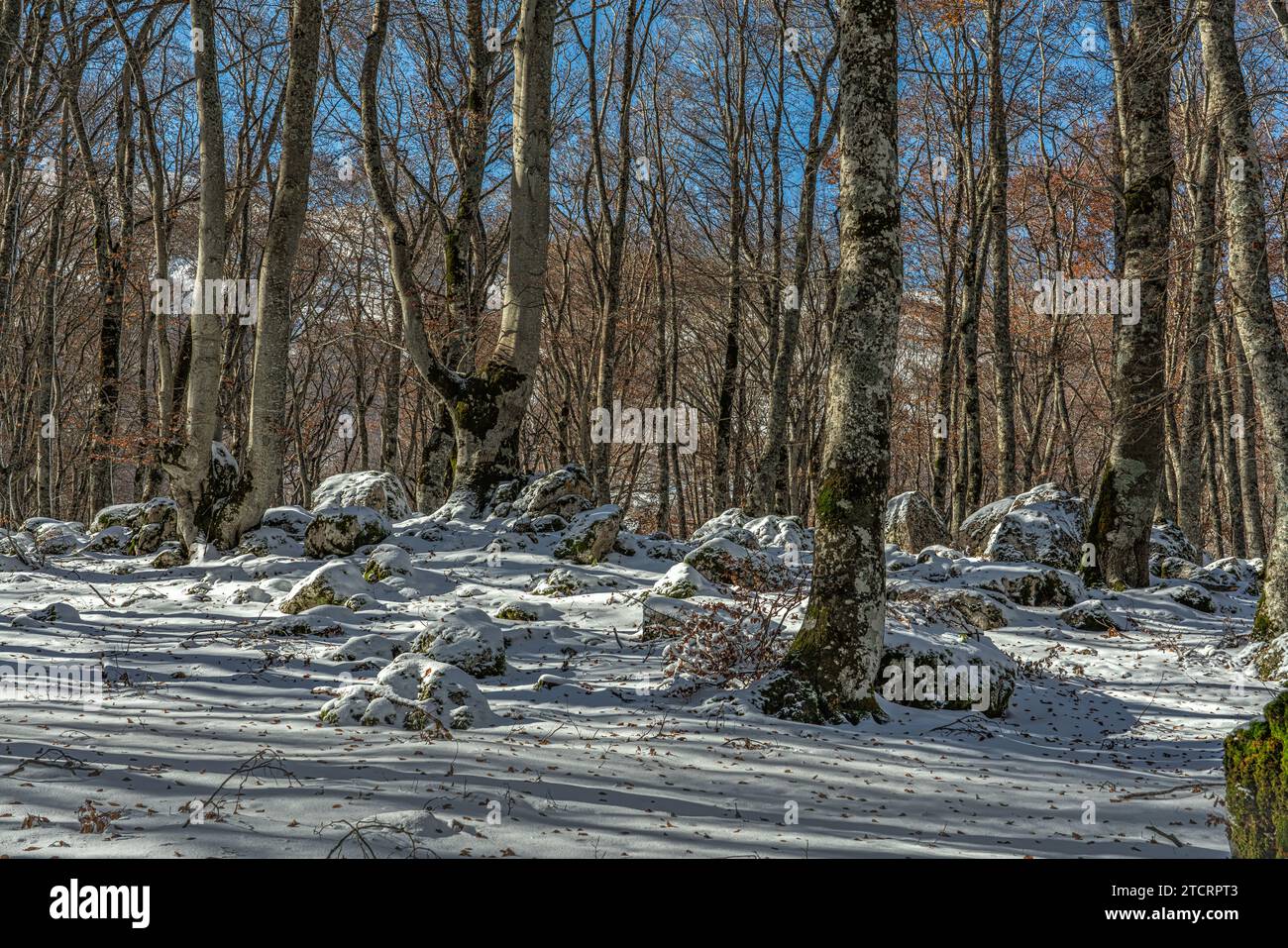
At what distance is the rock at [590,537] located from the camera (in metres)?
9.80

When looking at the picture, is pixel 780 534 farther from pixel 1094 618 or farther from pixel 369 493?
pixel 369 493

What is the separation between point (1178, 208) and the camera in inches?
788

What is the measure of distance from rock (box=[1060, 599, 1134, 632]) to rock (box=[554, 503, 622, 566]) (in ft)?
17.5

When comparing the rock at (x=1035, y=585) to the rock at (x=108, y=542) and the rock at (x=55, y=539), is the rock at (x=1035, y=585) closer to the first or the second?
the rock at (x=108, y=542)

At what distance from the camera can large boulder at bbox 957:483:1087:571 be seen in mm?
10680

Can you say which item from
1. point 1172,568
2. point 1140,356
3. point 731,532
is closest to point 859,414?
point 731,532

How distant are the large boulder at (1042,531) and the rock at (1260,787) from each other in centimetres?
773

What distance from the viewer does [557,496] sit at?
10875 mm

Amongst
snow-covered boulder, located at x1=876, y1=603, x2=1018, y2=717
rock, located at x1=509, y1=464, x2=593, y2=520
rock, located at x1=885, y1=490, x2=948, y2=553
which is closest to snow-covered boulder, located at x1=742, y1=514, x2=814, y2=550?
rock, located at x1=885, y1=490, x2=948, y2=553

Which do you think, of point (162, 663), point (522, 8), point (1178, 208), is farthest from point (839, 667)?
point (1178, 208)

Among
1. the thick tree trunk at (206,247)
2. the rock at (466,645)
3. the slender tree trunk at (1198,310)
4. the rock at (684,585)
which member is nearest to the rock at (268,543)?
the thick tree trunk at (206,247)

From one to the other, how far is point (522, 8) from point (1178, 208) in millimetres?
17501

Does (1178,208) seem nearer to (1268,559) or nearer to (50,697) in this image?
(1268,559)

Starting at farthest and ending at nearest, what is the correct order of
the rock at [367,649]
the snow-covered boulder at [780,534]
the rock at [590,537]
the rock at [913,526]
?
1. the rock at [913,526]
2. the snow-covered boulder at [780,534]
3. the rock at [590,537]
4. the rock at [367,649]
